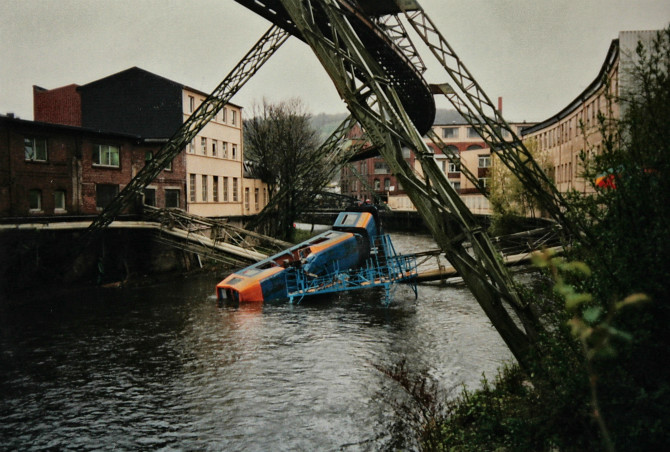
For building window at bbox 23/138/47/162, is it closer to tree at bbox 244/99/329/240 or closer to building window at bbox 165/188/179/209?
building window at bbox 165/188/179/209

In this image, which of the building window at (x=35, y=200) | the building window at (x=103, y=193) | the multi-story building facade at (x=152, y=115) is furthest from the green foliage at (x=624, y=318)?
the multi-story building facade at (x=152, y=115)

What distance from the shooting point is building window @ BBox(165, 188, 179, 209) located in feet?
116

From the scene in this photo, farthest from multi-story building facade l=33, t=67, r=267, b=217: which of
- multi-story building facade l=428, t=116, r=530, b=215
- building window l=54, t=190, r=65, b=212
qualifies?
multi-story building facade l=428, t=116, r=530, b=215

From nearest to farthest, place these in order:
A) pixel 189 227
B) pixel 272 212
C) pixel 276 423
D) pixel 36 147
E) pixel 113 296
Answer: pixel 276 423, pixel 113 296, pixel 36 147, pixel 189 227, pixel 272 212

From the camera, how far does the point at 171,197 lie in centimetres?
3575

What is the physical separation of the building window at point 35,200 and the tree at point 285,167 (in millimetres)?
14179

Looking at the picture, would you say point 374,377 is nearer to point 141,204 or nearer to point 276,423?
point 276,423

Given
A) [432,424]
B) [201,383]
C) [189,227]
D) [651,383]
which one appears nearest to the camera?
[651,383]

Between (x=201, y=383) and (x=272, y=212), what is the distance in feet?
98.0

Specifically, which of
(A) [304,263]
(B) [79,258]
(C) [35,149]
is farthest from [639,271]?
(C) [35,149]

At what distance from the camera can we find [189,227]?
29422 millimetres

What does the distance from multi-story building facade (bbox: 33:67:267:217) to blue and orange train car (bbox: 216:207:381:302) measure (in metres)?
15.3

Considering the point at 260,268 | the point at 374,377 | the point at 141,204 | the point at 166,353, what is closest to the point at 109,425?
the point at 166,353

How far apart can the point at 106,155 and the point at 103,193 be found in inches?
89.3
